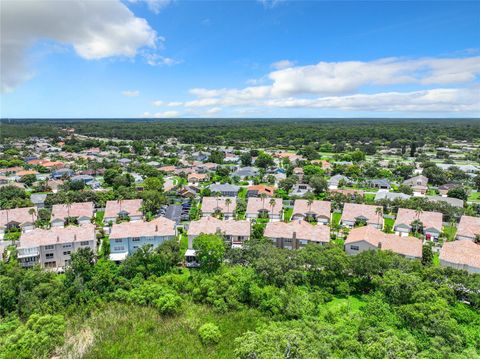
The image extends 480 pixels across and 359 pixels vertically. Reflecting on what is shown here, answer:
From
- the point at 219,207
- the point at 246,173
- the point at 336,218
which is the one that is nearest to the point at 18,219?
the point at 219,207

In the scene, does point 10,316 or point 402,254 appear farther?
point 402,254

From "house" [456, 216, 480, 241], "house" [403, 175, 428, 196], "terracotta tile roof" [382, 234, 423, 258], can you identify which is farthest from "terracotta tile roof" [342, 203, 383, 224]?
"house" [403, 175, 428, 196]

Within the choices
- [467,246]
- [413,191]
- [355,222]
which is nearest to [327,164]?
[413,191]

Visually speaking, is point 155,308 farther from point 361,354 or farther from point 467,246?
point 467,246

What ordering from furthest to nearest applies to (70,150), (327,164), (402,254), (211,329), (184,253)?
1. (70,150)
2. (327,164)
3. (184,253)
4. (402,254)
5. (211,329)

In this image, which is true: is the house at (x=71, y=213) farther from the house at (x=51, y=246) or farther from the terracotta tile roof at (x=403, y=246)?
the terracotta tile roof at (x=403, y=246)

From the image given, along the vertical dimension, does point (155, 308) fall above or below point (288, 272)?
below

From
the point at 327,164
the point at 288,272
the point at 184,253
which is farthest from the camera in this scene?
the point at 327,164
